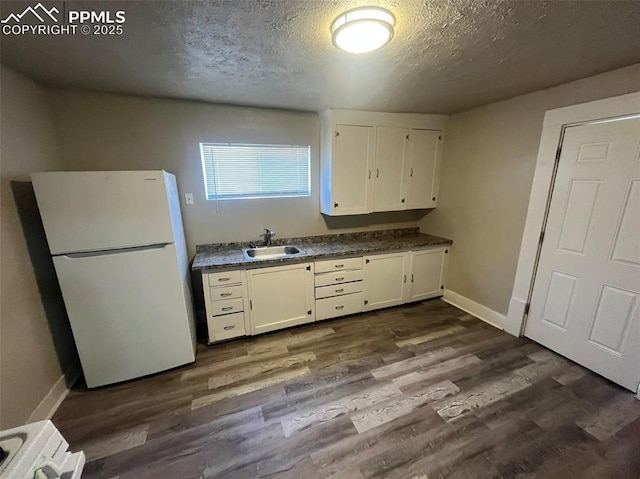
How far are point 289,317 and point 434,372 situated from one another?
1.37 meters

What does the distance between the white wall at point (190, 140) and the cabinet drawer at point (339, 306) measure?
0.84 m

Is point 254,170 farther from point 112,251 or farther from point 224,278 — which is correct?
point 112,251

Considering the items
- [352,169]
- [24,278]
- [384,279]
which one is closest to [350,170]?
[352,169]

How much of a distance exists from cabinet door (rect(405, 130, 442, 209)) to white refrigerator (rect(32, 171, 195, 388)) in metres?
2.52

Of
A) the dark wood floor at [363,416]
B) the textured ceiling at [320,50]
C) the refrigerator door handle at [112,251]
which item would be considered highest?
the textured ceiling at [320,50]

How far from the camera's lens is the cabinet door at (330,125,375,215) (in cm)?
266

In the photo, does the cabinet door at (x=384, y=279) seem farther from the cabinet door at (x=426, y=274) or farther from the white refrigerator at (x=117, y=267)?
the white refrigerator at (x=117, y=267)

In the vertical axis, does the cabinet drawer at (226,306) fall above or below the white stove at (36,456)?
below

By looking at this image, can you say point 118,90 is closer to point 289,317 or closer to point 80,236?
point 80,236

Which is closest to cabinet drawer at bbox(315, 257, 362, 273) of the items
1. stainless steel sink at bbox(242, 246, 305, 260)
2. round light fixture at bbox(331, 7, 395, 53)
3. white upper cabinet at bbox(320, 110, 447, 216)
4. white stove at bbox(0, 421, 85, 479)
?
stainless steel sink at bbox(242, 246, 305, 260)

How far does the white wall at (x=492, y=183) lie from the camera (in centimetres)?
215

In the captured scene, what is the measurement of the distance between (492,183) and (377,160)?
1.18 meters

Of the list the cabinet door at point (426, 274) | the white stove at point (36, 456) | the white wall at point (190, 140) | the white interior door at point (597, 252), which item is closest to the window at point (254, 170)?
the white wall at point (190, 140)

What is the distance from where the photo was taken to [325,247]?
9.21 feet
